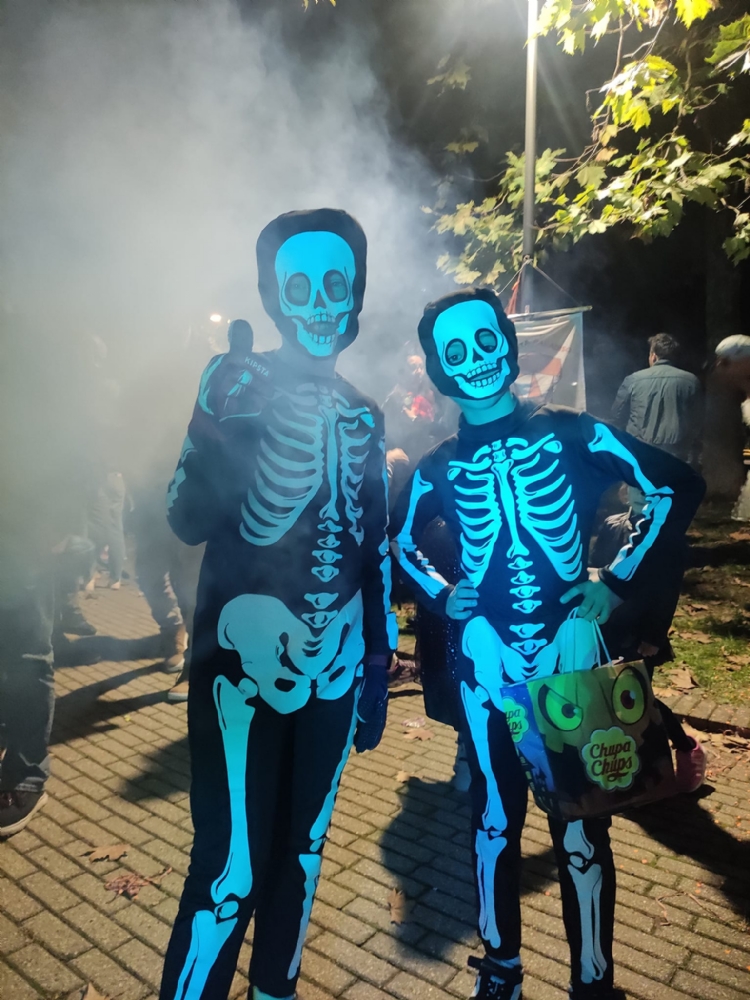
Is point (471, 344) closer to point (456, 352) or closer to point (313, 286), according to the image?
point (456, 352)

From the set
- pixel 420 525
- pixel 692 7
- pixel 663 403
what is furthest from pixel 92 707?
pixel 692 7

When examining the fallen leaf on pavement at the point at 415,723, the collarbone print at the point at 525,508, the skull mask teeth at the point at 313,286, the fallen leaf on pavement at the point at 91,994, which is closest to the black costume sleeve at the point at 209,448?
the skull mask teeth at the point at 313,286

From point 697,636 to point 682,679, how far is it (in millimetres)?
982

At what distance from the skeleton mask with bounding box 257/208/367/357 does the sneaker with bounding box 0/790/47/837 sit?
8.36ft

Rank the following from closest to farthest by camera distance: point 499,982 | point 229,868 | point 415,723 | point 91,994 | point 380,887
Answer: point 229,868, point 499,982, point 91,994, point 380,887, point 415,723

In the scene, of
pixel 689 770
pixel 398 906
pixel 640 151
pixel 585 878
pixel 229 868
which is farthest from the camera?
pixel 640 151

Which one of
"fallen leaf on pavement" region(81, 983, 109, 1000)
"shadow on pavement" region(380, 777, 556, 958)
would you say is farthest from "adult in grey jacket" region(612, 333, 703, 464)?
"fallen leaf on pavement" region(81, 983, 109, 1000)

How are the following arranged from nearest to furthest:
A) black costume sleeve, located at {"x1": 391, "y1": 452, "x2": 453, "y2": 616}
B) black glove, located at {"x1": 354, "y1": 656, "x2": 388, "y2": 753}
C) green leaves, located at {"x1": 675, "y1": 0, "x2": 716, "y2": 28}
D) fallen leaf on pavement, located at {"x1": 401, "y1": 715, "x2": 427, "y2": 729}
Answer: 1. black glove, located at {"x1": 354, "y1": 656, "x2": 388, "y2": 753}
2. black costume sleeve, located at {"x1": 391, "y1": 452, "x2": 453, "y2": 616}
3. fallen leaf on pavement, located at {"x1": 401, "y1": 715, "x2": 427, "y2": 729}
4. green leaves, located at {"x1": 675, "y1": 0, "x2": 716, "y2": 28}

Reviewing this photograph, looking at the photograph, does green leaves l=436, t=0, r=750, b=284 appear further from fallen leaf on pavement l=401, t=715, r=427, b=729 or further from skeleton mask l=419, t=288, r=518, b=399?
fallen leaf on pavement l=401, t=715, r=427, b=729

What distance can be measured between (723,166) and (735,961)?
19.3 ft

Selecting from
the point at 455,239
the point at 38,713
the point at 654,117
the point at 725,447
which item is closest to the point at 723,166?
the point at 654,117

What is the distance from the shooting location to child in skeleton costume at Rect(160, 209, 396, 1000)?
71.4 inches

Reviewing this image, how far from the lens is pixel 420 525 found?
233 cm

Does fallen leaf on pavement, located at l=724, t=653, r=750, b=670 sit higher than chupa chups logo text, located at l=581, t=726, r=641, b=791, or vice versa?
chupa chups logo text, located at l=581, t=726, r=641, b=791
